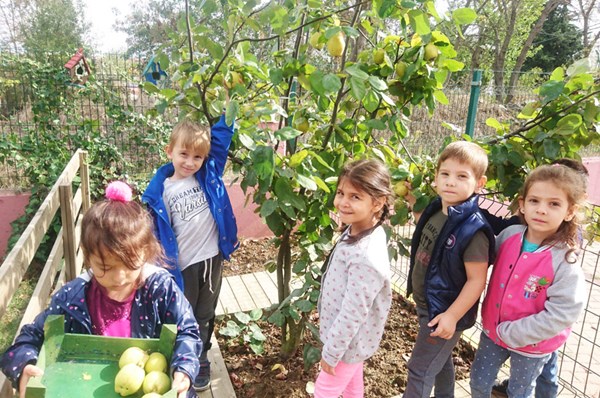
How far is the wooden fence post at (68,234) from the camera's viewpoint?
2.57m

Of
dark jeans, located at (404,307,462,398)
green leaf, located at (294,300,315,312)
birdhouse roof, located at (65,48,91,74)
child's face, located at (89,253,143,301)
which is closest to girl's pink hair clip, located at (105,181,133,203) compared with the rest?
child's face, located at (89,253,143,301)

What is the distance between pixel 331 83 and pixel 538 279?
1.04 m

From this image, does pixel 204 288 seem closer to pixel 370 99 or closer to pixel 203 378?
pixel 203 378

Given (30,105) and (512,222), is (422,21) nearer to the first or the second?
(512,222)

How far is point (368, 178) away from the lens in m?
1.58

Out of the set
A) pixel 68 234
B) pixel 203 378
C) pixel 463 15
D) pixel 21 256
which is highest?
pixel 463 15

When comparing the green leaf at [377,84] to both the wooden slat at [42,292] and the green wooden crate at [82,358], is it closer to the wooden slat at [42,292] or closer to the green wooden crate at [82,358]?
the green wooden crate at [82,358]

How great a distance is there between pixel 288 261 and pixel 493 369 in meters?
1.19

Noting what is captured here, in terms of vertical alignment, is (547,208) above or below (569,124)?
below

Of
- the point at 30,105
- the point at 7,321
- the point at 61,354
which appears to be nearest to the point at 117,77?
the point at 30,105

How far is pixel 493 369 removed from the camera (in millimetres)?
1823

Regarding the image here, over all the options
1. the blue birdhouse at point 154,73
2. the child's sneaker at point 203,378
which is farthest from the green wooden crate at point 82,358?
the blue birdhouse at point 154,73

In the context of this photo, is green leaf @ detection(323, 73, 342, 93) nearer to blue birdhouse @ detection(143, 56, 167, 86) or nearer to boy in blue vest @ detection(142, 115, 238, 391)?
boy in blue vest @ detection(142, 115, 238, 391)

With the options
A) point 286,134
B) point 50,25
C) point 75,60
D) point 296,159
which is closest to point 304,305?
point 296,159
